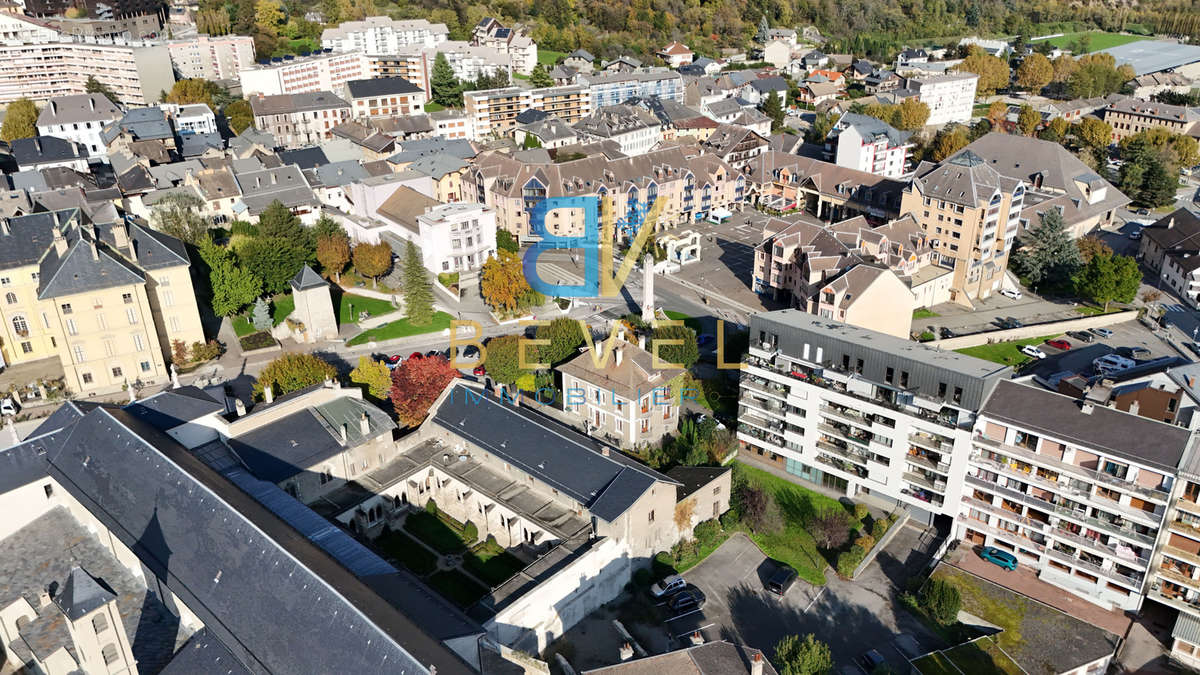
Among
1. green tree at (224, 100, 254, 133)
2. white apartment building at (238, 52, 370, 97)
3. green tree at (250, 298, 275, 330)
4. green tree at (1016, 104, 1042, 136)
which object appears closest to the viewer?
green tree at (250, 298, 275, 330)

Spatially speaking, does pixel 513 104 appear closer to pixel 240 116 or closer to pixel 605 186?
pixel 240 116

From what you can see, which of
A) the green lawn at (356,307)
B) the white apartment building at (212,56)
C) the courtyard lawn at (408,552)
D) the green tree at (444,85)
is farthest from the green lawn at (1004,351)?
the white apartment building at (212,56)

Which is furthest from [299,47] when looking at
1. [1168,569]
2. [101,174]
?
[1168,569]

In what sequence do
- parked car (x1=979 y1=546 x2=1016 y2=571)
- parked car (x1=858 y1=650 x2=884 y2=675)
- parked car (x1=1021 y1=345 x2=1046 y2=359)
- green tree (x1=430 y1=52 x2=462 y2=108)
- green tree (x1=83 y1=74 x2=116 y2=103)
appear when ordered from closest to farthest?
parked car (x1=858 y1=650 x2=884 y2=675) < parked car (x1=979 y1=546 x2=1016 y2=571) < parked car (x1=1021 y1=345 x2=1046 y2=359) < green tree (x1=83 y1=74 x2=116 y2=103) < green tree (x1=430 y1=52 x2=462 y2=108)

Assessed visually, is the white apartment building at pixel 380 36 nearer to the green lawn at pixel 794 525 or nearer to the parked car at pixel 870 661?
the green lawn at pixel 794 525

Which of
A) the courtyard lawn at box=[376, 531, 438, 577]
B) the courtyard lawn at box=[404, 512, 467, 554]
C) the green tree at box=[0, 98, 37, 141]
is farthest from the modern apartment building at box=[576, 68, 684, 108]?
the courtyard lawn at box=[376, 531, 438, 577]

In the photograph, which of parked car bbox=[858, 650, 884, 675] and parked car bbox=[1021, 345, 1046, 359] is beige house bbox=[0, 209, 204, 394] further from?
parked car bbox=[1021, 345, 1046, 359]
